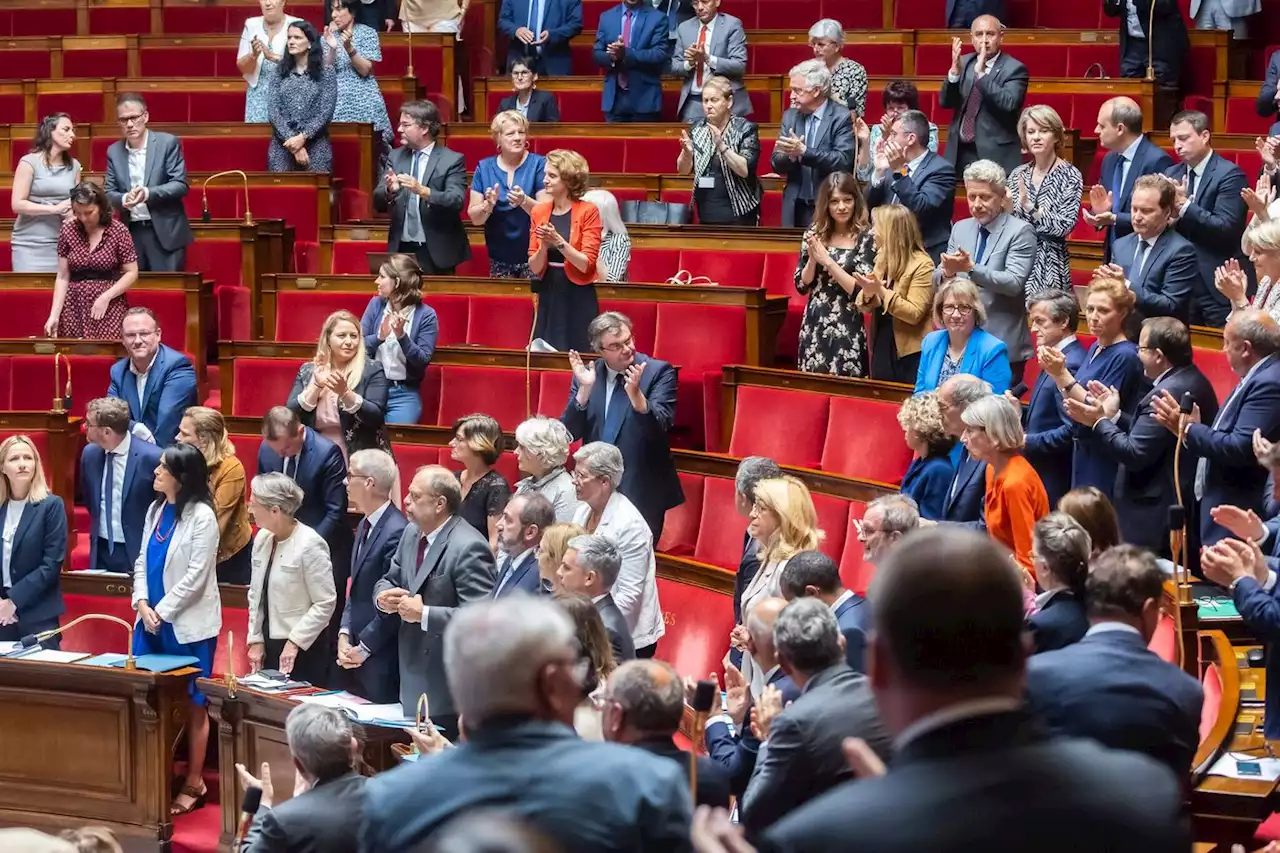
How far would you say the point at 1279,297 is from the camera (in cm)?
343

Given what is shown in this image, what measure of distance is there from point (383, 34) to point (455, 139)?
0.83 m

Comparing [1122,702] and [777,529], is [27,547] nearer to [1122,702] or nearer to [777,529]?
[777,529]

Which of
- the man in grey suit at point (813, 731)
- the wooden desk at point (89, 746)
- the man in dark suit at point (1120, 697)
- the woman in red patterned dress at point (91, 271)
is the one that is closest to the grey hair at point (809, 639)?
the man in grey suit at point (813, 731)

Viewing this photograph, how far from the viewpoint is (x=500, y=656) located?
1437 millimetres

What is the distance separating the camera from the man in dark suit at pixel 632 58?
6.02m

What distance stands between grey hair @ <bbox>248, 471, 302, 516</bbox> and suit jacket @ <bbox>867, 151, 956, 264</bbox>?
5.46 feet

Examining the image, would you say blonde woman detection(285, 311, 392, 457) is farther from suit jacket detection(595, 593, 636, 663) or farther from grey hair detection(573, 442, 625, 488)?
suit jacket detection(595, 593, 636, 663)

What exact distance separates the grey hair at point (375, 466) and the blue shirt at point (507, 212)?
141 cm

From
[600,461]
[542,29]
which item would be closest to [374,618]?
[600,461]

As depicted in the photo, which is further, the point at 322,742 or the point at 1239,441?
the point at 1239,441

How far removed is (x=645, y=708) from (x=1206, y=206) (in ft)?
8.85

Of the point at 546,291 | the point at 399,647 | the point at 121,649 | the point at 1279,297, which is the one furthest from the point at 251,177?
the point at 1279,297

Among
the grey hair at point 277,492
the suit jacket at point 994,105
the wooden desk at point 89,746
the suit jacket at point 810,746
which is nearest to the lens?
the suit jacket at point 810,746

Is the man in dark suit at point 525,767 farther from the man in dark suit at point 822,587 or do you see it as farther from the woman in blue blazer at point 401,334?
the woman in blue blazer at point 401,334
